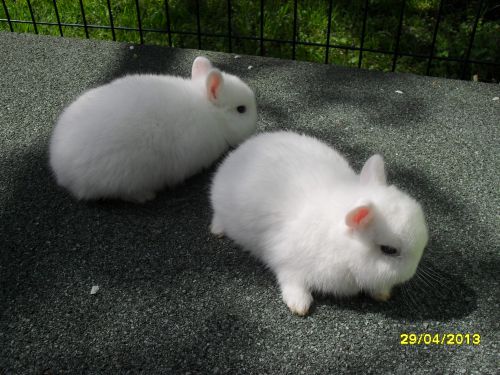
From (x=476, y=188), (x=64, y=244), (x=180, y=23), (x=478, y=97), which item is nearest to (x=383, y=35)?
(x=478, y=97)

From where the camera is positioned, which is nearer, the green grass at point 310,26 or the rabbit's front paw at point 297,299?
the rabbit's front paw at point 297,299

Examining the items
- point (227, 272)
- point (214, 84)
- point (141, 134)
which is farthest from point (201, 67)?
point (227, 272)

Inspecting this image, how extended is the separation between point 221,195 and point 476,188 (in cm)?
159

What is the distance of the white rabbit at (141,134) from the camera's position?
276cm

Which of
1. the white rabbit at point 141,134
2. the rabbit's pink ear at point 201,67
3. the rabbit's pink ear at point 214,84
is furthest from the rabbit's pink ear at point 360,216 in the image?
the rabbit's pink ear at point 201,67

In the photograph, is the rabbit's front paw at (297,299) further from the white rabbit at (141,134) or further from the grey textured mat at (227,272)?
the white rabbit at (141,134)

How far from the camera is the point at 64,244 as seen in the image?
2697 mm

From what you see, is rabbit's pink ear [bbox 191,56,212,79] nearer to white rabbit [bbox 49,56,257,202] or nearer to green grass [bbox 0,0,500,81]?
white rabbit [bbox 49,56,257,202]

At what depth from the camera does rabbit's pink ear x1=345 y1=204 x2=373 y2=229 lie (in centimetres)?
204

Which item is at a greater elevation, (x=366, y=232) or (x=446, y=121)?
(x=366, y=232)

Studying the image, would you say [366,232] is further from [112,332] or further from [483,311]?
[112,332]

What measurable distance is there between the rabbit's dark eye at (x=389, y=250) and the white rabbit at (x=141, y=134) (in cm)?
136

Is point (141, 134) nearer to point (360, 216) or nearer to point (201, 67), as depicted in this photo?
point (201, 67)

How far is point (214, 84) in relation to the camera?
3.12m
